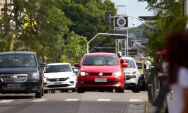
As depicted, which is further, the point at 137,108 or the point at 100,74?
the point at 100,74

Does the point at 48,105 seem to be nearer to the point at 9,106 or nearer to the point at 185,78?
the point at 9,106

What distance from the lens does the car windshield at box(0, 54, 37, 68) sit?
26719 millimetres

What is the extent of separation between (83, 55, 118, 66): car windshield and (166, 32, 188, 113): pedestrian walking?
23.2 meters

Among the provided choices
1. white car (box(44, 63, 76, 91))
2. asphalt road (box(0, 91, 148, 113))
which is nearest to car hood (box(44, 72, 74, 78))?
white car (box(44, 63, 76, 91))

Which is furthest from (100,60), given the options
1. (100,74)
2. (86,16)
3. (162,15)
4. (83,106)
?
(86,16)

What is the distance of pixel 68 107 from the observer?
20594 mm

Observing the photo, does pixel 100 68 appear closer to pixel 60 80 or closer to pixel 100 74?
pixel 100 74

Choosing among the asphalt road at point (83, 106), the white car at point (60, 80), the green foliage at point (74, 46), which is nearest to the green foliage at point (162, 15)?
the asphalt road at point (83, 106)

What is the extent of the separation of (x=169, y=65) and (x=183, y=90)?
0.26 meters

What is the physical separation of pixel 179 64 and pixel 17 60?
2070 centimetres

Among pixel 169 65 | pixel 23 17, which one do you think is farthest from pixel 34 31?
pixel 169 65

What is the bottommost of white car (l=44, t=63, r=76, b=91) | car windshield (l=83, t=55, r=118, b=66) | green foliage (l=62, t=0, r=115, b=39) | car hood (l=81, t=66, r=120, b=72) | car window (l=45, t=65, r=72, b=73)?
white car (l=44, t=63, r=76, b=91)

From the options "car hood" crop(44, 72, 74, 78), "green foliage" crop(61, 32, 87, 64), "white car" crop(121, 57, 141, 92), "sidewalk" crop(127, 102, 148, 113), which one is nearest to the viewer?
"sidewalk" crop(127, 102, 148, 113)

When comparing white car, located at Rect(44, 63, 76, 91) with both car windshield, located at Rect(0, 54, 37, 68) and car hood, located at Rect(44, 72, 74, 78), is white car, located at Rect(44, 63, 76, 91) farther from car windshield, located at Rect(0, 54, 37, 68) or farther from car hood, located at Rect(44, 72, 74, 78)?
car windshield, located at Rect(0, 54, 37, 68)
